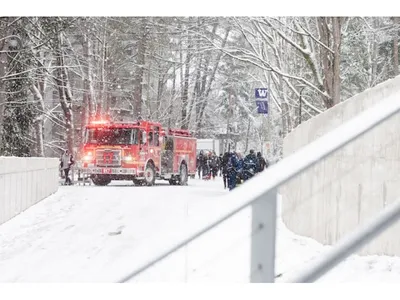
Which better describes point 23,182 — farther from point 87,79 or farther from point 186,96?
point 186,96

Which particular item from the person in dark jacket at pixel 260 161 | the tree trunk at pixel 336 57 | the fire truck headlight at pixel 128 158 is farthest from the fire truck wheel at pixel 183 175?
the tree trunk at pixel 336 57

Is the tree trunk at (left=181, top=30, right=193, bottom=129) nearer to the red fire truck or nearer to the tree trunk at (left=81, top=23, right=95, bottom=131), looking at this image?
the red fire truck

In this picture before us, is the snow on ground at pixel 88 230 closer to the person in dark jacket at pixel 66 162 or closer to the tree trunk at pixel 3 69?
the person in dark jacket at pixel 66 162

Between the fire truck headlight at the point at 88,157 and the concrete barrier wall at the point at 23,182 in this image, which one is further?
the fire truck headlight at the point at 88,157

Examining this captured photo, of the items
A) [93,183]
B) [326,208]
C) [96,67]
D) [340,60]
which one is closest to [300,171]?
[326,208]

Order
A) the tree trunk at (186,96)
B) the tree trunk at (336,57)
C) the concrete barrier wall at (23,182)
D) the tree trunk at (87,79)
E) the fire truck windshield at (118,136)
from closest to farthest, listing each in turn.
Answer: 1. the tree trunk at (186,96)
2. the tree trunk at (87,79)
3. the concrete barrier wall at (23,182)
4. the fire truck windshield at (118,136)
5. the tree trunk at (336,57)

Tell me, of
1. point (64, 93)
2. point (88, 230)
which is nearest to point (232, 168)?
point (88, 230)
